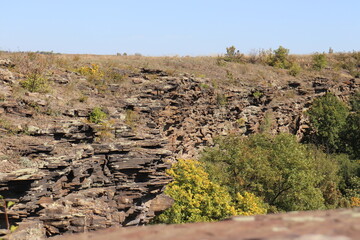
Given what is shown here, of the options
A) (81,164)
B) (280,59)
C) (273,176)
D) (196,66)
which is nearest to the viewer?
(81,164)

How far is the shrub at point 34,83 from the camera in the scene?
54.1 ft

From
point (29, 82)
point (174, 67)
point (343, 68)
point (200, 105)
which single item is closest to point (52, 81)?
point (29, 82)

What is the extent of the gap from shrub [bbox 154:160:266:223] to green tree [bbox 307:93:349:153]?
72.2 ft

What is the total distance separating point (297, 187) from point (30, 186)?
1665cm

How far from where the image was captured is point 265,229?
2.21m

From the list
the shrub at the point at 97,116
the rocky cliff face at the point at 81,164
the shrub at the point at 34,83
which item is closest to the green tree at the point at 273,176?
the rocky cliff face at the point at 81,164

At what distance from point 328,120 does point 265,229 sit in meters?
40.5

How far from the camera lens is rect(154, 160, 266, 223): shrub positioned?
59.1 feet

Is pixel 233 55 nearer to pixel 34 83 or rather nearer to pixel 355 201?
pixel 355 201

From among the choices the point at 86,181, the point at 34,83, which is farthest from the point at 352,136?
the point at 86,181

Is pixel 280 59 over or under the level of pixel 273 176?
over

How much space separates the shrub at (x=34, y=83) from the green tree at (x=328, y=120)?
30.5 meters

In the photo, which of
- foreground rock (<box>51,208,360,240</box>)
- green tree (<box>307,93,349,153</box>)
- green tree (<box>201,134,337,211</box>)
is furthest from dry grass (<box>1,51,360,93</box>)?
foreground rock (<box>51,208,360,240</box>)

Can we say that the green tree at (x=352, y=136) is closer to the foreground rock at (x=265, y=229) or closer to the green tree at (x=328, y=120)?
the green tree at (x=328, y=120)
